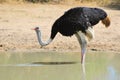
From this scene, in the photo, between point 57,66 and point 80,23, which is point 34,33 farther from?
point 57,66

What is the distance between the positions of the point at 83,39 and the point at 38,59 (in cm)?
110

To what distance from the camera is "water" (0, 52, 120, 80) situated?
31.6 feet

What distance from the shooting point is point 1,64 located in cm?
1091

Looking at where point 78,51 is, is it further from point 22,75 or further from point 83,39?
point 22,75

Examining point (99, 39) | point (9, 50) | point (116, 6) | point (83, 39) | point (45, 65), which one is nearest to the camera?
point (45, 65)

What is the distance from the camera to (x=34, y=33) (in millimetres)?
14734

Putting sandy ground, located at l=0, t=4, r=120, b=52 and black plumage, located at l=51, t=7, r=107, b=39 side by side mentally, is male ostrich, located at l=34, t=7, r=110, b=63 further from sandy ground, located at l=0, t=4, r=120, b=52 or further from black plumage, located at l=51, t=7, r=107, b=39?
sandy ground, located at l=0, t=4, r=120, b=52

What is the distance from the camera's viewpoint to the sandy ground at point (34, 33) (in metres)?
13.2

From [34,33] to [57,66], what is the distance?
4090mm

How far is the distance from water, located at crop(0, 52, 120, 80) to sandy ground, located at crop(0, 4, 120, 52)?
776 millimetres

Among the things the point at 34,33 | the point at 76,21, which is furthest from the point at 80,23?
the point at 34,33

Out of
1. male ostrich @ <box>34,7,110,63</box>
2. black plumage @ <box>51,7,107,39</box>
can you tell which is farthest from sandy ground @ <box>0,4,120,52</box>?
black plumage @ <box>51,7,107,39</box>

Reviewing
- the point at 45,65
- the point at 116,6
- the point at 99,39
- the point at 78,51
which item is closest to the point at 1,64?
the point at 45,65

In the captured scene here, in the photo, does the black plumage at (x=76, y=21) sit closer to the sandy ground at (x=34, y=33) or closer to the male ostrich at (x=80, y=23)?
the male ostrich at (x=80, y=23)
